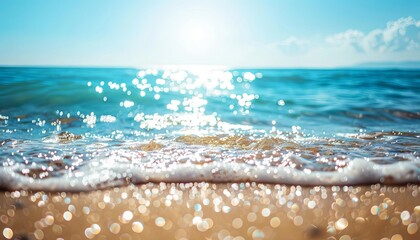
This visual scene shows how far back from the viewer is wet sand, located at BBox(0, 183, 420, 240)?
1.45 m

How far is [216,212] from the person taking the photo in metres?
1.65

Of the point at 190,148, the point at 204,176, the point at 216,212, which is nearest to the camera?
the point at 216,212

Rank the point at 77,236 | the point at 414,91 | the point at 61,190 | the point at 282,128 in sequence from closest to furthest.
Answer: the point at 77,236 < the point at 61,190 < the point at 282,128 < the point at 414,91

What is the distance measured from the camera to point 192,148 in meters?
2.95

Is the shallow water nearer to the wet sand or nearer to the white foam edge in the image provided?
the white foam edge

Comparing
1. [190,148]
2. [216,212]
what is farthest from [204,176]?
[190,148]

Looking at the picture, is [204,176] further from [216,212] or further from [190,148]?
[190,148]

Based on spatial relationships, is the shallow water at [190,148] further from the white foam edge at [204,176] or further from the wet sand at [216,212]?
the wet sand at [216,212]

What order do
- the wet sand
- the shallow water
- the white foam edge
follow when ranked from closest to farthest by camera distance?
the wet sand
the white foam edge
the shallow water

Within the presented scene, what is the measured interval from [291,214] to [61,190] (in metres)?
1.19

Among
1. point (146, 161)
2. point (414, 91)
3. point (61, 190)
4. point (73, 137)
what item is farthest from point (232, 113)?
point (414, 91)

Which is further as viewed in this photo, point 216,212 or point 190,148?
point 190,148

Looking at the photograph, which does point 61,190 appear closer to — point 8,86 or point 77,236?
point 77,236

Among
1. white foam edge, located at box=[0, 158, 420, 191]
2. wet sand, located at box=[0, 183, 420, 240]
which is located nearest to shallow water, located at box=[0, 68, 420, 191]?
white foam edge, located at box=[0, 158, 420, 191]
